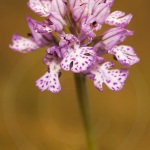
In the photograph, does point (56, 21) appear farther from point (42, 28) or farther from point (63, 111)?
point (63, 111)

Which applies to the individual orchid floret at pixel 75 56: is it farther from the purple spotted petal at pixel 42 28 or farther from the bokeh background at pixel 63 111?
the bokeh background at pixel 63 111

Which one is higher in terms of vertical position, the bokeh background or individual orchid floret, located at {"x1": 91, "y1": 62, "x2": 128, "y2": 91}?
individual orchid floret, located at {"x1": 91, "y1": 62, "x2": 128, "y2": 91}

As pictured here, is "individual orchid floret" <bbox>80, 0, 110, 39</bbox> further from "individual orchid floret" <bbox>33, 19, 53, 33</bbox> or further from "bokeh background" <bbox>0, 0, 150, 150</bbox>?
"bokeh background" <bbox>0, 0, 150, 150</bbox>

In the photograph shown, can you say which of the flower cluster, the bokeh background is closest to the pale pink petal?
the flower cluster

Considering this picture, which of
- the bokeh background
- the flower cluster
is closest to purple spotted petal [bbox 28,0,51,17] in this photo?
the flower cluster

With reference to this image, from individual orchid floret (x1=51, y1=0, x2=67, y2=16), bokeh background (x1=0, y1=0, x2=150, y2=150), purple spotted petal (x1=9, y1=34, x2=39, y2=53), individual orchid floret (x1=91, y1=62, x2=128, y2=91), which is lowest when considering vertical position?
bokeh background (x1=0, y1=0, x2=150, y2=150)

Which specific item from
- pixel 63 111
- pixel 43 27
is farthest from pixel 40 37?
pixel 63 111

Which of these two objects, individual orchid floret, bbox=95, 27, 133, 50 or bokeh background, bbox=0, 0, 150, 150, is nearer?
individual orchid floret, bbox=95, 27, 133, 50

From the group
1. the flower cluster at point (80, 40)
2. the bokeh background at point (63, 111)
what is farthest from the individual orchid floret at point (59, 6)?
the bokeh background at point (63, 111)
